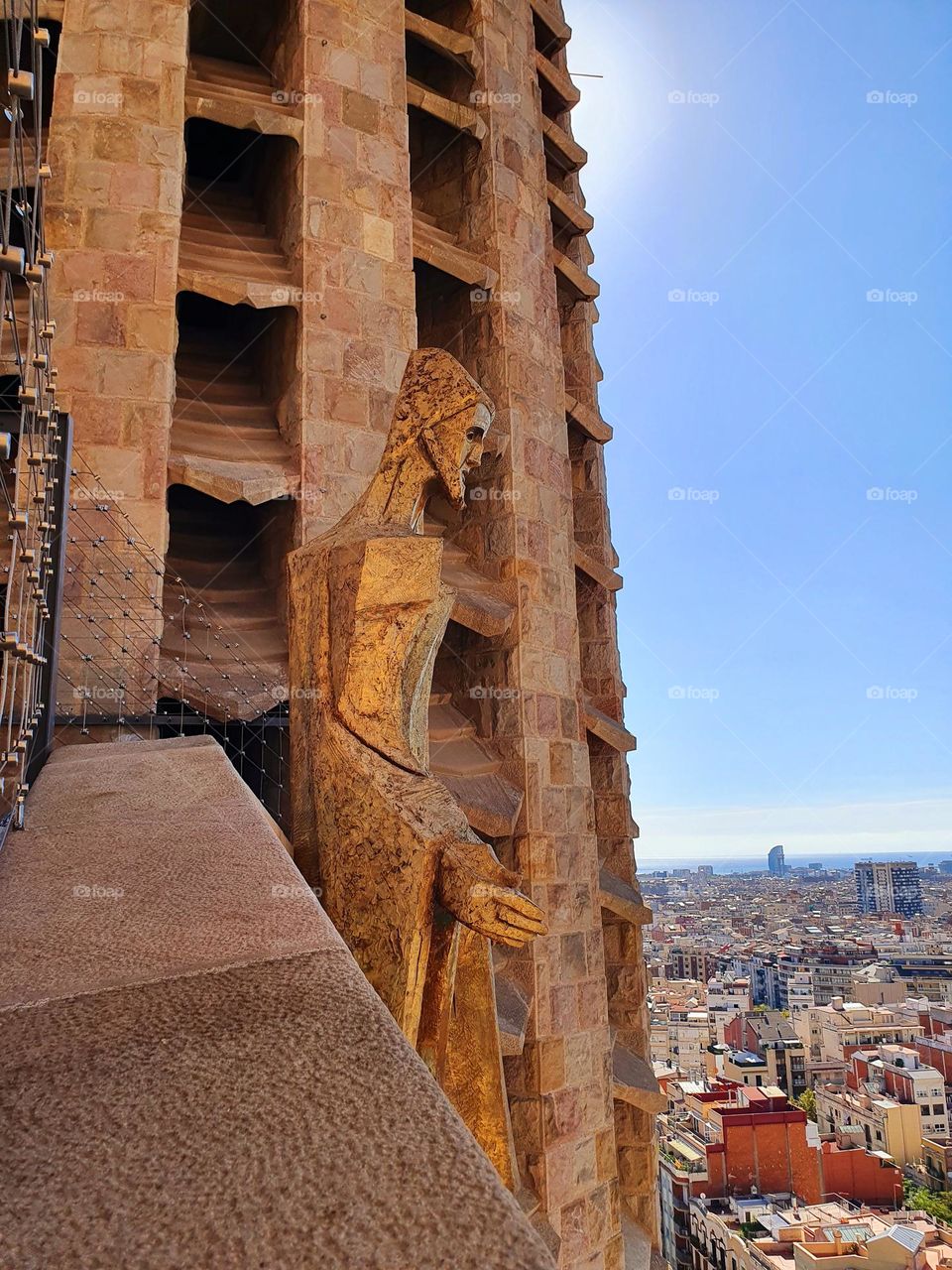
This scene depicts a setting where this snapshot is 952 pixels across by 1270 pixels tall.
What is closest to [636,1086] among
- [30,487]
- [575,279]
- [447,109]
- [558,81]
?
[30,487]

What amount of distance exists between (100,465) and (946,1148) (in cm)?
1610

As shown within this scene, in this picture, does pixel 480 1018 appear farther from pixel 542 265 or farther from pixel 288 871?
pixel 542 265

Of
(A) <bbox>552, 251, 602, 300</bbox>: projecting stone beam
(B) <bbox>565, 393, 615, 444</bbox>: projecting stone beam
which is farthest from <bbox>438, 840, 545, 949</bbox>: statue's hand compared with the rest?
(A) <bbox>552, 251, 602, 300</bbox>: projecting stone beam

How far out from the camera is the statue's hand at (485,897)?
1896 millimetres

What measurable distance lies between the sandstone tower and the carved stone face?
2.71 metres

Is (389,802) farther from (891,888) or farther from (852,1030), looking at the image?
(891,888)

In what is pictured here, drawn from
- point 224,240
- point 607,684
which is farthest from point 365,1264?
point 607,684

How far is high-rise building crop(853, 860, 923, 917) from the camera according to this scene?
84.1ft

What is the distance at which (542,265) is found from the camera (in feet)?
22.9

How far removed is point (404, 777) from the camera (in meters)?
2.20

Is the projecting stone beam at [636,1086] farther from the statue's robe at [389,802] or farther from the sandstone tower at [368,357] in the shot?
the statue's robe at [389,802]

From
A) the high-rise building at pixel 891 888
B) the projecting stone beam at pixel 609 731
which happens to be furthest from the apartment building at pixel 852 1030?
the projecting stone beam at pixel 609 731

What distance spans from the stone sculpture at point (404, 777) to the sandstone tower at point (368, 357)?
256 cm

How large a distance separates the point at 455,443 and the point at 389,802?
93cm
